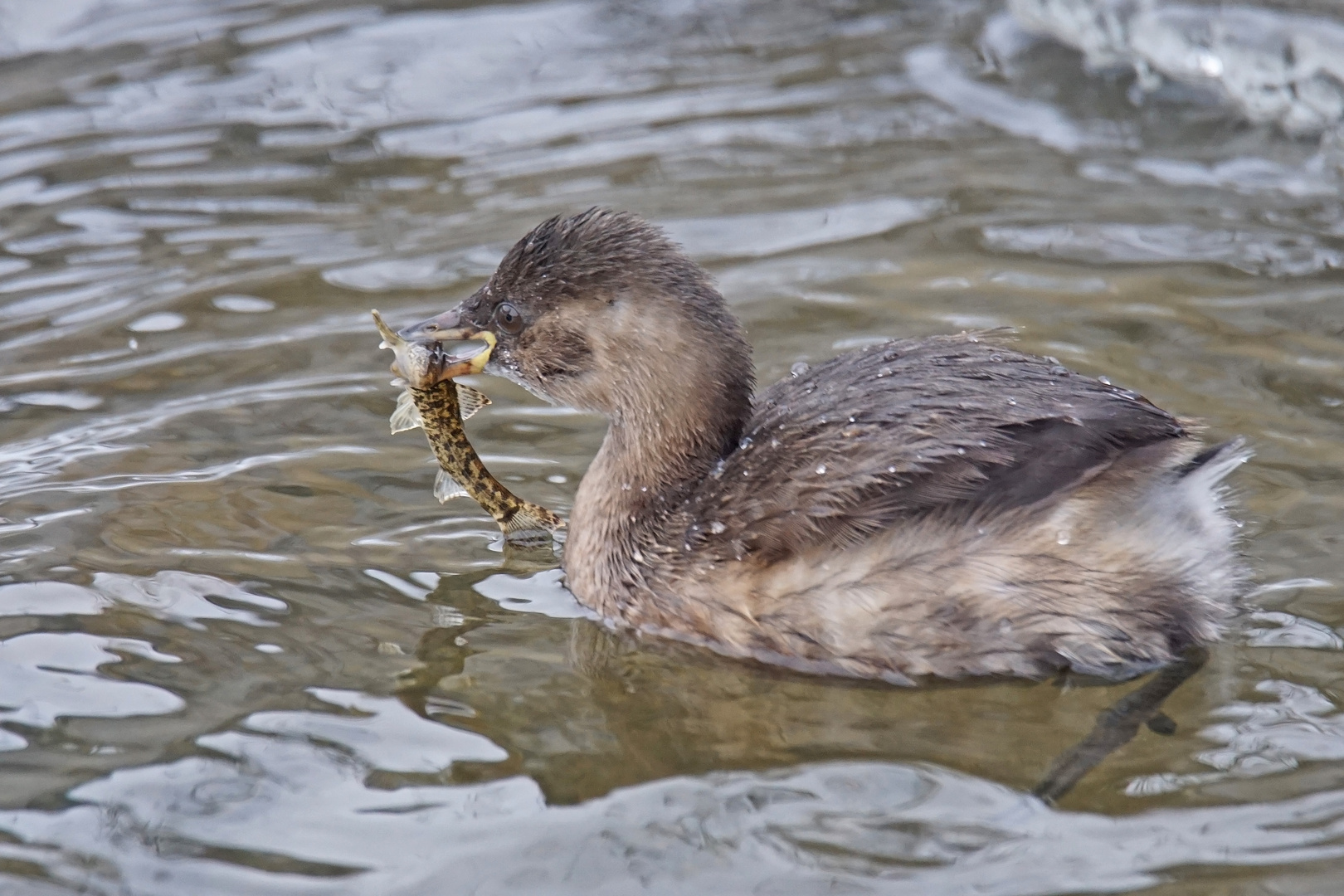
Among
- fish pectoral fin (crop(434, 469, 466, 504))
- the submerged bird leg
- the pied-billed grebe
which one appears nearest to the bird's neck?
the pied-billed grebe

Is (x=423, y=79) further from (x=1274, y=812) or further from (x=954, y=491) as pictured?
(x=1274, y=812)

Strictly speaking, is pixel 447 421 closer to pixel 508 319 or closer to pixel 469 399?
pixel 469 399

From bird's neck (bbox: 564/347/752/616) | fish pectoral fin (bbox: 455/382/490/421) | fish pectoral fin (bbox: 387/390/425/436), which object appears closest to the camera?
bird's neck (bbox: 564/347/752/616)

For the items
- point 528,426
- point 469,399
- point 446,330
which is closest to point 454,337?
point 446,330

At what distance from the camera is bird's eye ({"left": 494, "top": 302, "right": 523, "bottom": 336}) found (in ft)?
16.9

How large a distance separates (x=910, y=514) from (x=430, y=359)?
5.10 ft

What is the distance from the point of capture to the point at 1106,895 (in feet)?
11.8

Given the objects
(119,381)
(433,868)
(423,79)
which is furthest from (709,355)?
(423,79)

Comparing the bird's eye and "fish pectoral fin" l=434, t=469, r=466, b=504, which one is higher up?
the bird's eye

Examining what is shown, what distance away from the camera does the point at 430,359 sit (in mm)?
5086

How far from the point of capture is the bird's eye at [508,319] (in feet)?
16.9

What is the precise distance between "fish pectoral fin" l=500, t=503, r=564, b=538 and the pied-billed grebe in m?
0.37

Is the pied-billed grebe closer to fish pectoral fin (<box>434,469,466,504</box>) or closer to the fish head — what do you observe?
the fish head

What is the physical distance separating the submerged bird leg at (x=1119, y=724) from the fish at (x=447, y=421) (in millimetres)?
1858
